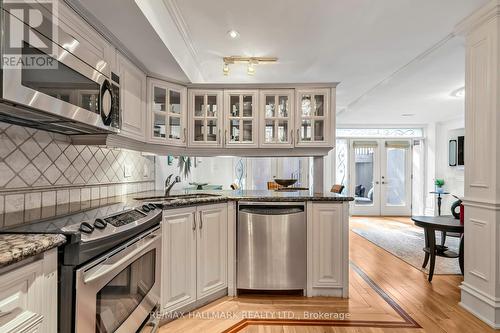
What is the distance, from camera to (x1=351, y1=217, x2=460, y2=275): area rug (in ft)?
11.6

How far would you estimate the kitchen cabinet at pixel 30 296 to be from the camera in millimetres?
789

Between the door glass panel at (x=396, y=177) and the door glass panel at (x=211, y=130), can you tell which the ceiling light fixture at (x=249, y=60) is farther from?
the door glass panel at (x=396, y=177)

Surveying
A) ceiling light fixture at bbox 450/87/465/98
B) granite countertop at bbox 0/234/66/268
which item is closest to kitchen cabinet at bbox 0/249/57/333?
granite countertop at bbox 0/234/66/268

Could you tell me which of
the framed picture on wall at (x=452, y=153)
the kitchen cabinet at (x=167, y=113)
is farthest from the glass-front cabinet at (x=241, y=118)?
the framed picture on wall at (x=452, y=153)

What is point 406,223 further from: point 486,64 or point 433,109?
point 486,64

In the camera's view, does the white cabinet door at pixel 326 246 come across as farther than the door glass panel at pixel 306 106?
No

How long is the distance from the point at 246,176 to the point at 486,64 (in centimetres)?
524

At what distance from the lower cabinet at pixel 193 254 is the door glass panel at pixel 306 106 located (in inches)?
53.1

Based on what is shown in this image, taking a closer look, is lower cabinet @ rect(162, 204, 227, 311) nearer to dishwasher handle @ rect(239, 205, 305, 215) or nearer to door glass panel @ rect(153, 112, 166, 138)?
dishwasher handle @ rect(239, 205, 305, 215)

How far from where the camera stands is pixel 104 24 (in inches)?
70.9

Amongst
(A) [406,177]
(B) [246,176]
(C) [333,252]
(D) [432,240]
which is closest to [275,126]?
(C) [333,252]

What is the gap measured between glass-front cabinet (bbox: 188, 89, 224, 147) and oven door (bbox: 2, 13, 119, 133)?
1.35 m

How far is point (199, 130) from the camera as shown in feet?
9.98

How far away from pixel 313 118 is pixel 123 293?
237cm
